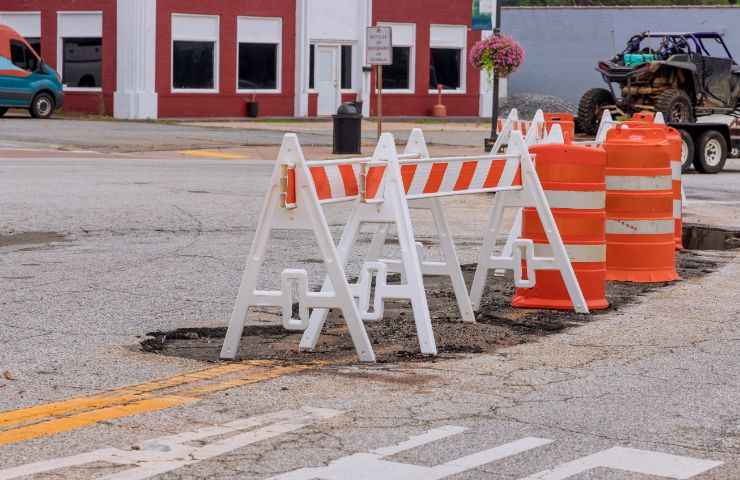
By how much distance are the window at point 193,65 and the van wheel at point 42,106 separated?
4.48 metres

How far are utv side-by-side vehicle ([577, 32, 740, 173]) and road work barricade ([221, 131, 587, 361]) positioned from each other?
1679 centimetres

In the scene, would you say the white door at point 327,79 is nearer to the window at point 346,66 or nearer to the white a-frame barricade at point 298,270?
the window at point 346,66

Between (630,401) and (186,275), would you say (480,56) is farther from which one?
(630,401)

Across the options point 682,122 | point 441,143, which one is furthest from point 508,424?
point 441,143

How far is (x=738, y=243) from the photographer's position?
49.2 ft

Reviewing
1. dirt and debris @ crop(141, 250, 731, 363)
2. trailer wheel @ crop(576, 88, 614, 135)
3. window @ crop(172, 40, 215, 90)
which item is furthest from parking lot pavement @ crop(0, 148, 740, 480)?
window @ crop(172, 40, 215, 90)

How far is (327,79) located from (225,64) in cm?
430

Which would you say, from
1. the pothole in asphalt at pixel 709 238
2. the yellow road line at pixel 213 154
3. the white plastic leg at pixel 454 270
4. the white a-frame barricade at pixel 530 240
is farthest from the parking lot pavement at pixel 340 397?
the yellow road line at pixel 213 154

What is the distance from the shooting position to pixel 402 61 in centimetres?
4938

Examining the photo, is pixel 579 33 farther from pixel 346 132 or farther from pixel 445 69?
pixel 346 132

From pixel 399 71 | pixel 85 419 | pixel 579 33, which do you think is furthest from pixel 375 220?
pixel 579 33

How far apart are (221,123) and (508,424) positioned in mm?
35124

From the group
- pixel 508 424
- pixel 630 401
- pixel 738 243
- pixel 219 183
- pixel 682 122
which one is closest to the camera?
pixel 508 424

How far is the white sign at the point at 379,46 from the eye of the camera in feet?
94.3
